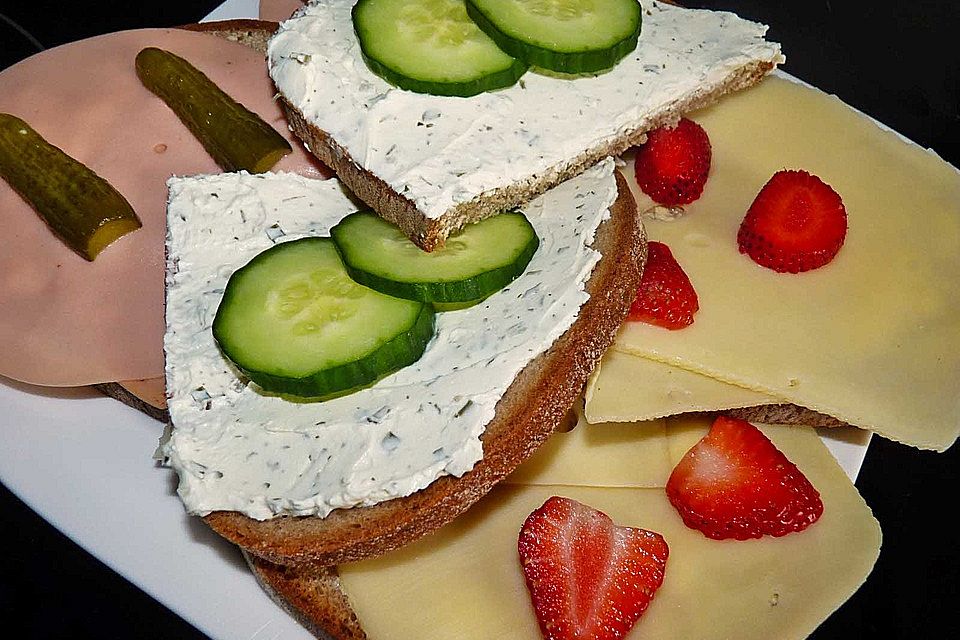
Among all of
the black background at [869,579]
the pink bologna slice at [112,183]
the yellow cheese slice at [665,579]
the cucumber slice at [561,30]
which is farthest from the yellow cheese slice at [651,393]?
the pink bologna slice at [112,183]

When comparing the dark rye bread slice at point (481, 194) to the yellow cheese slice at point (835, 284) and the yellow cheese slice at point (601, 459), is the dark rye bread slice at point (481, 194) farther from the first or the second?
the yellow cheese slice at point (601, 459)

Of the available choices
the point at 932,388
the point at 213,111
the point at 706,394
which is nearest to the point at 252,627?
the point at 706,394

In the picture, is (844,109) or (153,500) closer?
(153,500)

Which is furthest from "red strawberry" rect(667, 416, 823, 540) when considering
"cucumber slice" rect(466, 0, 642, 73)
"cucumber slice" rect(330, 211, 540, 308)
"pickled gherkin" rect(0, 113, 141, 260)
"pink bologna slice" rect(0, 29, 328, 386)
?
"pickled gherkin" rect(0, 113, 141, 260)

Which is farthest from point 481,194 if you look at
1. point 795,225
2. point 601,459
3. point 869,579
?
point 869,579

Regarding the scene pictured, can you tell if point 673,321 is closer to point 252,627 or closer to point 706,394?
point 706,394

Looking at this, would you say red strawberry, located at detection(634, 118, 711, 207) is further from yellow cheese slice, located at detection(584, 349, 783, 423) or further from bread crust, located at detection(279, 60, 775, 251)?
yellow cheese slice, located at detection(584, 349, 783, 423)
